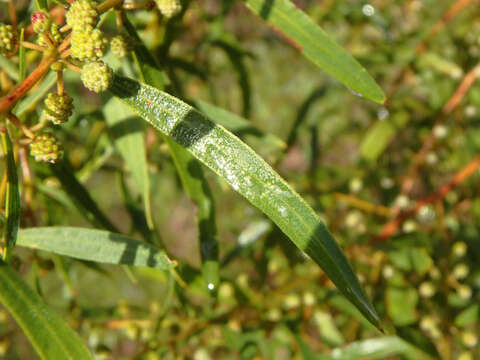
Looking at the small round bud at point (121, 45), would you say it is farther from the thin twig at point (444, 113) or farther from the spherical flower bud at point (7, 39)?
the thin twig at point (444, 113)

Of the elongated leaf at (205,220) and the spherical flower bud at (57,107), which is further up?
the spherical flower bud at (57,107)

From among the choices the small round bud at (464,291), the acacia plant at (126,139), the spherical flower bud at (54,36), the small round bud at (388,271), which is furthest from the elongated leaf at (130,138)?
the small round bud at (464,291)

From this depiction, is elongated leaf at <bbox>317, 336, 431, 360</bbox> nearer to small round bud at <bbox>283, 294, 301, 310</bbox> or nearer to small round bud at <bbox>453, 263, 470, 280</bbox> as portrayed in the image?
small round bud at <bbox>283, 294, 301, 310</bbox>

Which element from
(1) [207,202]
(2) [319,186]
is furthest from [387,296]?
(1) [207,202]

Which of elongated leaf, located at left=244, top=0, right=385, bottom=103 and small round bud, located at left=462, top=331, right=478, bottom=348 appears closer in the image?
elongated leaf, located at left=244, top=0, right=385, bottom=103

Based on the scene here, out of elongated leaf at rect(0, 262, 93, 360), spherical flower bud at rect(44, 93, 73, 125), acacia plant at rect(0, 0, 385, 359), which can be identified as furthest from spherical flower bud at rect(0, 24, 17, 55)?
elongated leaf at rect(0, 262, 93, 360)

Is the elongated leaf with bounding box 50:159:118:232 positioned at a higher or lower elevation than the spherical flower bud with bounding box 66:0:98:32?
lower

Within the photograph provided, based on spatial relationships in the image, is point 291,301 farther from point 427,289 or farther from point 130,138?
point 130,138
